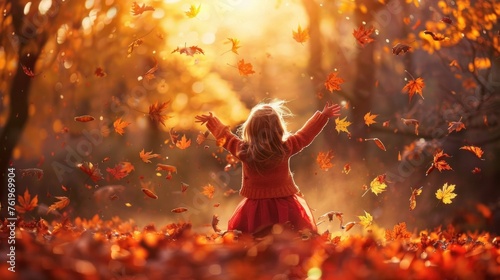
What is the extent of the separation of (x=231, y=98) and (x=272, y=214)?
9.37 metres

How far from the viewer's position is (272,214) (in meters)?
6.19

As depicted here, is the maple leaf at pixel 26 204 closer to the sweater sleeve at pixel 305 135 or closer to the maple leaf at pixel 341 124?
the sweater sleeve at pixel 305 135

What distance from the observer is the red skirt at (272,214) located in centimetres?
612

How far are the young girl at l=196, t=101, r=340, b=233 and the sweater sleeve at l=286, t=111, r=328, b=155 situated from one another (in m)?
0.02

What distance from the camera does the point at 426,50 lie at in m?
11.7

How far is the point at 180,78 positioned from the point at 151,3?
7.65 feet

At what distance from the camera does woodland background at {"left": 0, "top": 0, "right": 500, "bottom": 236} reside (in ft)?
31.3

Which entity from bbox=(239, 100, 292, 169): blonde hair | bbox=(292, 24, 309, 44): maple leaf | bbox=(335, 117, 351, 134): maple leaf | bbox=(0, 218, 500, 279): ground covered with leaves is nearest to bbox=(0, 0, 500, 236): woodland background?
bbox=(292, 24, 309, 44): maple leaf

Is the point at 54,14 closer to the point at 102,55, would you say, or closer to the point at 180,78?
the point at 102,55

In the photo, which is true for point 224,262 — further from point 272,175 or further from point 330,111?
point 330,111

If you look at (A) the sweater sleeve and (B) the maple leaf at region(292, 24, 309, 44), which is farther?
(B) the maple leaf at region(292, 24, 309, 44)

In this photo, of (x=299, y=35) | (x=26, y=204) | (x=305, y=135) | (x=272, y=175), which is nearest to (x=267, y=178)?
(x=272, y=175)

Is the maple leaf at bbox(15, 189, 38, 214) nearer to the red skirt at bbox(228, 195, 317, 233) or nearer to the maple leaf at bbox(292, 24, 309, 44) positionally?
the red skirt at bbox(228, 195, 317, 233)

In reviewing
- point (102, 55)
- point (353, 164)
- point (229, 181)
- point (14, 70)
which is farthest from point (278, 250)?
point (229, 181)
